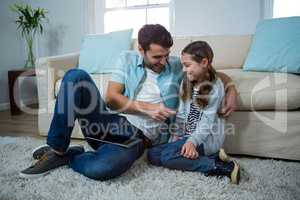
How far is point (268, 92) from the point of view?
1637 millimetres

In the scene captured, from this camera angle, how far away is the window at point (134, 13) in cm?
343

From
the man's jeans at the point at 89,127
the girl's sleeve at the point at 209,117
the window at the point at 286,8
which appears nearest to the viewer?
the man's jeans at the point at 89,127

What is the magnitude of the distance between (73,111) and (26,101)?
8.60ft

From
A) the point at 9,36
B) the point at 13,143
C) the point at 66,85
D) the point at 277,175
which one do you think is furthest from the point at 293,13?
the point at 9,36

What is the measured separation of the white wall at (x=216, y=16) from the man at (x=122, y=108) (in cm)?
162

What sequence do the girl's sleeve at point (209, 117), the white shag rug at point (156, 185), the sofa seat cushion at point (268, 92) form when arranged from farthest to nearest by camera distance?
the sofa seat cushion at point (268, 92), the girl's sleeve at point (209, 117), the white shag rug at point (156, 185)

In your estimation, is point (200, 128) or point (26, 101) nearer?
point (200, 128)

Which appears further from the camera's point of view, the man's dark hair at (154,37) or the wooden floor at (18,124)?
the wooden floor at (18,124)

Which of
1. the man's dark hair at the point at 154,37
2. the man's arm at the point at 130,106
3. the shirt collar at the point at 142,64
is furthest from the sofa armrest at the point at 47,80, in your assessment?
the man's dark hair at the point at 154,37

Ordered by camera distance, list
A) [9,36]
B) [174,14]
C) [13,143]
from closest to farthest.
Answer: [13,143], [174,14], [9,36]

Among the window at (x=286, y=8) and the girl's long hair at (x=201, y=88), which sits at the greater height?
the window at (x=286, y=8)

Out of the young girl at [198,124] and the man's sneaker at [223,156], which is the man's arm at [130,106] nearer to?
the young girl at [198,124]

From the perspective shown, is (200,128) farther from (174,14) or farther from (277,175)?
(174,14)

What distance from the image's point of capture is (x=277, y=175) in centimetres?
145
